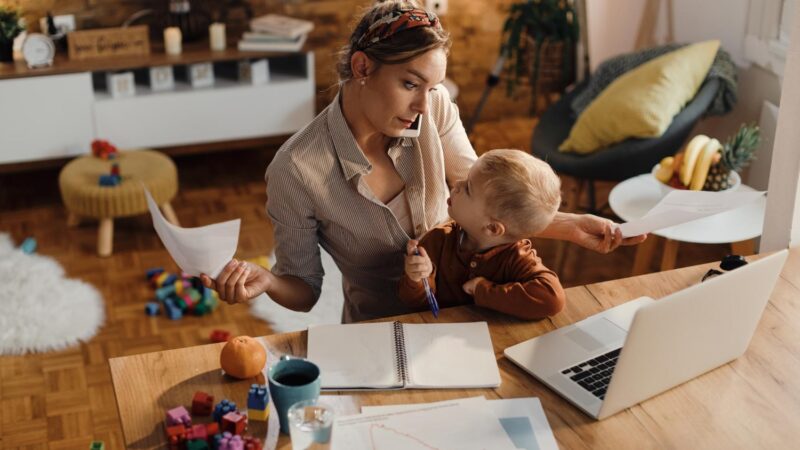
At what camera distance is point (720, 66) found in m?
3.66

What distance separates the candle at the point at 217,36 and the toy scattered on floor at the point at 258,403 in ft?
10.2

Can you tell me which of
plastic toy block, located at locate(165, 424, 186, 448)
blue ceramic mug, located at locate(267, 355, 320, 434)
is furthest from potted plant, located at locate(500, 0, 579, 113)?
plastic toy block, located at locate(165, 424, 186, 448)

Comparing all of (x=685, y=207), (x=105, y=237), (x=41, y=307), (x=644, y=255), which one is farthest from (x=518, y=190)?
(x=105, y=237)

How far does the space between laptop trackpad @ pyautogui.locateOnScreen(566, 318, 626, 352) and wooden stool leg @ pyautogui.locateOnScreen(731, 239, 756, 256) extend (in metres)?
1.25

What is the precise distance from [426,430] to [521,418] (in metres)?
0.15

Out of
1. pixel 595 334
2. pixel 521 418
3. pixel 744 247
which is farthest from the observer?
pixel 744 247

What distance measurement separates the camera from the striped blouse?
1816 mm

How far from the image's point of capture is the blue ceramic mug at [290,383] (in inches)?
53.4

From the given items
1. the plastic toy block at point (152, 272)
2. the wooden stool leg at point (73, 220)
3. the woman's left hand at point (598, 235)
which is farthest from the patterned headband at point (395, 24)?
the wooden stool leg at point (73, 220)

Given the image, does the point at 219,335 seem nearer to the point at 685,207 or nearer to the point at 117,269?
the point at 117,269

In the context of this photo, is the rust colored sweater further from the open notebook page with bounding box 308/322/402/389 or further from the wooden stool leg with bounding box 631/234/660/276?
the wooden stool leg with bounding box 631/234/660/276

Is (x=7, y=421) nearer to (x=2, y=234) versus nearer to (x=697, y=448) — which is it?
(x=2, y=234)

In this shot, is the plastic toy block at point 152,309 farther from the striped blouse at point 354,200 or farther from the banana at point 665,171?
the banana at point 665,171

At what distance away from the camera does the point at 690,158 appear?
2.98 m
